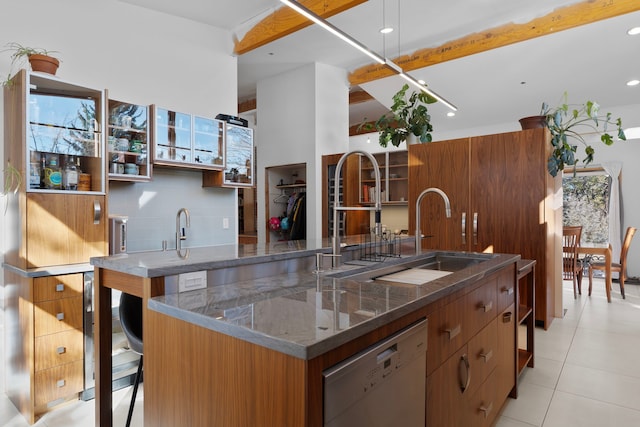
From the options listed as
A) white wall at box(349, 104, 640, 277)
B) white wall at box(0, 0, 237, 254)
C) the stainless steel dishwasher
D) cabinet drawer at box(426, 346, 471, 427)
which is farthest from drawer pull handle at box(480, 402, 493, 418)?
white wall at box(349, 104, 640, 277)

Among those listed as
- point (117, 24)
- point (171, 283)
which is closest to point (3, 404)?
point (171, 283)

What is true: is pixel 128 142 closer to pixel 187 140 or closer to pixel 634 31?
pixel 187 140

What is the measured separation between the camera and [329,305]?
116 cm

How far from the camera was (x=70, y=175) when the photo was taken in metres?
2.61

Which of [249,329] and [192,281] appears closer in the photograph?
[249,329]

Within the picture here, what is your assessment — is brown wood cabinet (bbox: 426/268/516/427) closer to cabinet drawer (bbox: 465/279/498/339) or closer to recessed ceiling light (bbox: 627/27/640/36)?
cabinet drawer (bbox: 465/279/498/339)

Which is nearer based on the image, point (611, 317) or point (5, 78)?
point (5, 78)

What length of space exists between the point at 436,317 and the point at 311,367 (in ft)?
2.30

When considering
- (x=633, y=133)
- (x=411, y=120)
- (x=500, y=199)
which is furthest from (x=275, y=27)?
(x=633, y=133)

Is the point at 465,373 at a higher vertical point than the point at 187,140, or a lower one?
lower

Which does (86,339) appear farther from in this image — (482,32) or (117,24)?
(482,32)

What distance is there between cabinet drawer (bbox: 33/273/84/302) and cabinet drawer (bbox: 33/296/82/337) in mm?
32

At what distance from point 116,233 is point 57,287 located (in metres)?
0.66

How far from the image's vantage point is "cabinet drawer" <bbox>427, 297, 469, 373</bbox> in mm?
1347
